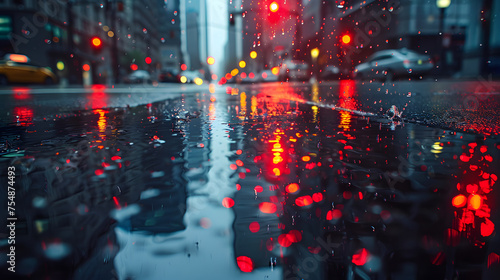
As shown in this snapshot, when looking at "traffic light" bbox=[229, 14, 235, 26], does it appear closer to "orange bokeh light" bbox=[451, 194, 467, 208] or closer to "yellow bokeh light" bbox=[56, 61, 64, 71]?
"orange bokeh light" bbox=[451, 194, 467, 208]

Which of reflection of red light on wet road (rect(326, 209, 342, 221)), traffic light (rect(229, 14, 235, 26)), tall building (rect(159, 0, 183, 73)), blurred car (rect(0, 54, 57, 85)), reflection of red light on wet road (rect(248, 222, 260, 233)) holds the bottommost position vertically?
reflection of red light on wet road (rect(248, 222, 260, 233))

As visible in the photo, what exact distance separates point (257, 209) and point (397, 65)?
1856 cm

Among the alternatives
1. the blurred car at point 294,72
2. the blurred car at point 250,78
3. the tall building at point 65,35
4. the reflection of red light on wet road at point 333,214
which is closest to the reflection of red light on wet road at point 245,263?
the reflection of red light on wet road at point 333,214

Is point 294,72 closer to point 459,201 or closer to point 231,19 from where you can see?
point 231,19

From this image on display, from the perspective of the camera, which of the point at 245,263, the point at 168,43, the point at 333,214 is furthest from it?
the point at 168,43

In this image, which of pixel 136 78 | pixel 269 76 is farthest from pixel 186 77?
pixel 269 76

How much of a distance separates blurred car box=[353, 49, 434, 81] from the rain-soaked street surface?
16516 mm

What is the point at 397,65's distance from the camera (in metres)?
18.0

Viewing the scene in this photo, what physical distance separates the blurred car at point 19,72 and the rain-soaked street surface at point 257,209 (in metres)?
21.0

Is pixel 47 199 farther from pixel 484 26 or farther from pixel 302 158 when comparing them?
pixel 484 26

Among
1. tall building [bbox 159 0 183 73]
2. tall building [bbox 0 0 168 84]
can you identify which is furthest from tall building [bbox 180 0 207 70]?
tall building [bbox 0 0 168 84]

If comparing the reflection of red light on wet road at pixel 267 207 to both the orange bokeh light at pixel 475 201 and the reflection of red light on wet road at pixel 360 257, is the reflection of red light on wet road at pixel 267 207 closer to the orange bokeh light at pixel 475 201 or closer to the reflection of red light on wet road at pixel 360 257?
the reflection of red light on wet road at pixel 360 257

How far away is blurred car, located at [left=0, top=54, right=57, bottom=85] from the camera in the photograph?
19.9 meters

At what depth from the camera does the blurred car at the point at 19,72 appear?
19922mm
